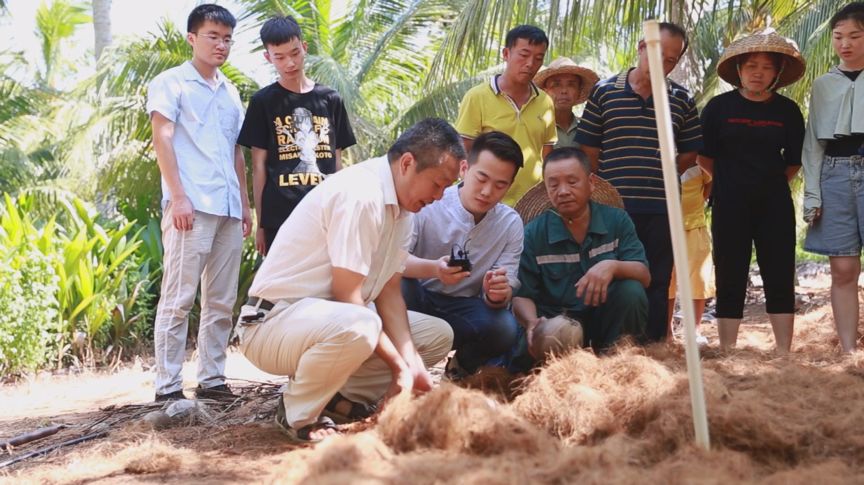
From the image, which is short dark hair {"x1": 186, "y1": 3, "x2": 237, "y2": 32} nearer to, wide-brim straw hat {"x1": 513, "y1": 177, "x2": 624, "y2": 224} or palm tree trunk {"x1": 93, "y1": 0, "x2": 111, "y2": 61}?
wide-brim straw hat {"x1": 513, "y1": 177, "x2": 624, "y2": 224}

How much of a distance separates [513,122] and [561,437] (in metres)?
2.22

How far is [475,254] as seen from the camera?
4.37m

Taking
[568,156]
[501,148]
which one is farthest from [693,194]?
[501,148]

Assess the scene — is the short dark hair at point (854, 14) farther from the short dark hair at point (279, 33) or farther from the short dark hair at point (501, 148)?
the short dark hair at point (279, 33)

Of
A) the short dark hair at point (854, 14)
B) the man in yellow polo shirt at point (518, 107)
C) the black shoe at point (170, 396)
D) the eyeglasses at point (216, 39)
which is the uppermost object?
the eyeglasses at point (216, 39)

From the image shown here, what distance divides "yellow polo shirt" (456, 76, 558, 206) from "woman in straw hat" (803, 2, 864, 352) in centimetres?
138

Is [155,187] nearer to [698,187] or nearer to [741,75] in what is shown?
[698,187]

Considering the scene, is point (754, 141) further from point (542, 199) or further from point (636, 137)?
point (542, 199)

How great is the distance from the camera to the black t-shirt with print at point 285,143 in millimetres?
4641

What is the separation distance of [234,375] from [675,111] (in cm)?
328

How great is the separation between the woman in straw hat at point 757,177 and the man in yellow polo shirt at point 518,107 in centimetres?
90

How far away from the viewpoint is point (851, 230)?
4.61 metres

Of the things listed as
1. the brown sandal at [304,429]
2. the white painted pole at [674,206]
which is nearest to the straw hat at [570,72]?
the brown sandal at [304,429]

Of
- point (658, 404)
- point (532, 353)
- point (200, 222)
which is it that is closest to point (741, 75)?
point (532, 353)
